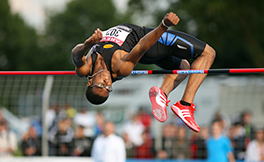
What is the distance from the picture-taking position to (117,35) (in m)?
5.30

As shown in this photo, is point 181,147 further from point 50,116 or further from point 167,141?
point 50,116

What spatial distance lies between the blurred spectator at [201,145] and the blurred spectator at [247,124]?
95 cm

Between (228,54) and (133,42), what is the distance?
17982mm

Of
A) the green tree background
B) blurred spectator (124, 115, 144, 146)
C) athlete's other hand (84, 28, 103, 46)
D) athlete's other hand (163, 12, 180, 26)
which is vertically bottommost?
blurred spectator (124, 115, 144, 146)

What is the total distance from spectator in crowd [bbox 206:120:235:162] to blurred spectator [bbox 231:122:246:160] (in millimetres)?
1192

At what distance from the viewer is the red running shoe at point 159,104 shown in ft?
17.7

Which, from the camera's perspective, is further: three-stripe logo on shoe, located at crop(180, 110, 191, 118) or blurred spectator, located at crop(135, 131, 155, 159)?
blurred spectator, located at crop(135, 131, 155, 159)

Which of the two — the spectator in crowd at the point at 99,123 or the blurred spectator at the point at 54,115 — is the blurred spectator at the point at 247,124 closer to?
the spectator in crowd at the point at 99,123

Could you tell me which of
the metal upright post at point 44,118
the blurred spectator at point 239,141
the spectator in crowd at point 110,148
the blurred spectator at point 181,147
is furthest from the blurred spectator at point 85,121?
the blurred spectator at point 239,141

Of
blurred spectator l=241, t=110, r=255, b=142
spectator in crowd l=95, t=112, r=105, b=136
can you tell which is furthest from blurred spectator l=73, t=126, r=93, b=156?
blurred spectator l=241, t=110, r=255, b=142

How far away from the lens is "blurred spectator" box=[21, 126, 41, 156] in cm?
1012

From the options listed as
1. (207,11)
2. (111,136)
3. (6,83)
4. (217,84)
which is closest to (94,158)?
(111,136)

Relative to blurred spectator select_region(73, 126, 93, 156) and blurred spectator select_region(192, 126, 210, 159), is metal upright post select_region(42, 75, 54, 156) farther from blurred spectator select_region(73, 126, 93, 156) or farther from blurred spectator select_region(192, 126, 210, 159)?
blurred spectator select_region(192, 126, 210, 159)

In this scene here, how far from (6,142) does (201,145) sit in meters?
4.93
